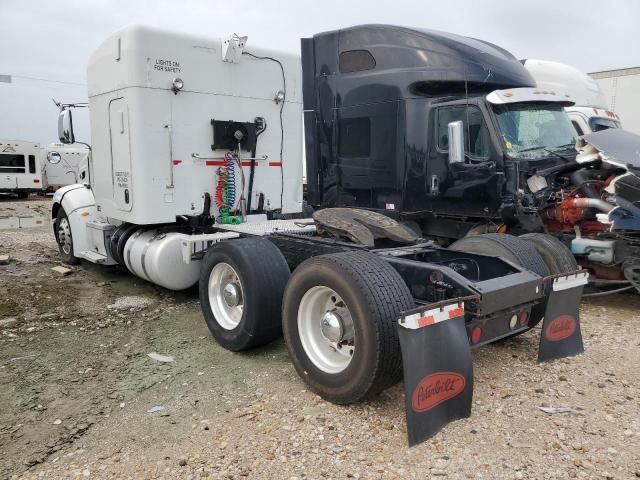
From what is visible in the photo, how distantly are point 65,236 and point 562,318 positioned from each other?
7.36 m

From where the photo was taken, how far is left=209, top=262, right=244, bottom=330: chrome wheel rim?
4859mm

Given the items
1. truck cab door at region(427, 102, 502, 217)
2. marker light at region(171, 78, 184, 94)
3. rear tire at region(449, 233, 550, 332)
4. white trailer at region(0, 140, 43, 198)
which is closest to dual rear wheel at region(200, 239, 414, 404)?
rear tire at region(449, 233, 550, 332)

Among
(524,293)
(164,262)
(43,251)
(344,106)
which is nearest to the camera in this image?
(524,293)

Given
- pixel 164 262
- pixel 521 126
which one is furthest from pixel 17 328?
pixel 521 126

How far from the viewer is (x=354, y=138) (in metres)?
8.20

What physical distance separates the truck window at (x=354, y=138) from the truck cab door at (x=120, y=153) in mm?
3278

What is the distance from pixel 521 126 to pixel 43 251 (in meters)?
8.36

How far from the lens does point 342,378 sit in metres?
3.56

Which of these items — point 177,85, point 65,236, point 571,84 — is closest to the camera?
point 177,85

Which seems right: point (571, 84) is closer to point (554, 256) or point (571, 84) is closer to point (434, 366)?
point (554, 256)

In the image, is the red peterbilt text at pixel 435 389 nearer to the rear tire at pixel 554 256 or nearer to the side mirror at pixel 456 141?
the rear tire at pixel 554 256

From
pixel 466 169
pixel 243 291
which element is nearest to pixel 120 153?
pixel 243 291

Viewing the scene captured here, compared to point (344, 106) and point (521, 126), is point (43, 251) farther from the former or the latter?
point (521, 126)

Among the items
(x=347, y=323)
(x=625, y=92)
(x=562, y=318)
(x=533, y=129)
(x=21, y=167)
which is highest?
(x=625, y=92)
